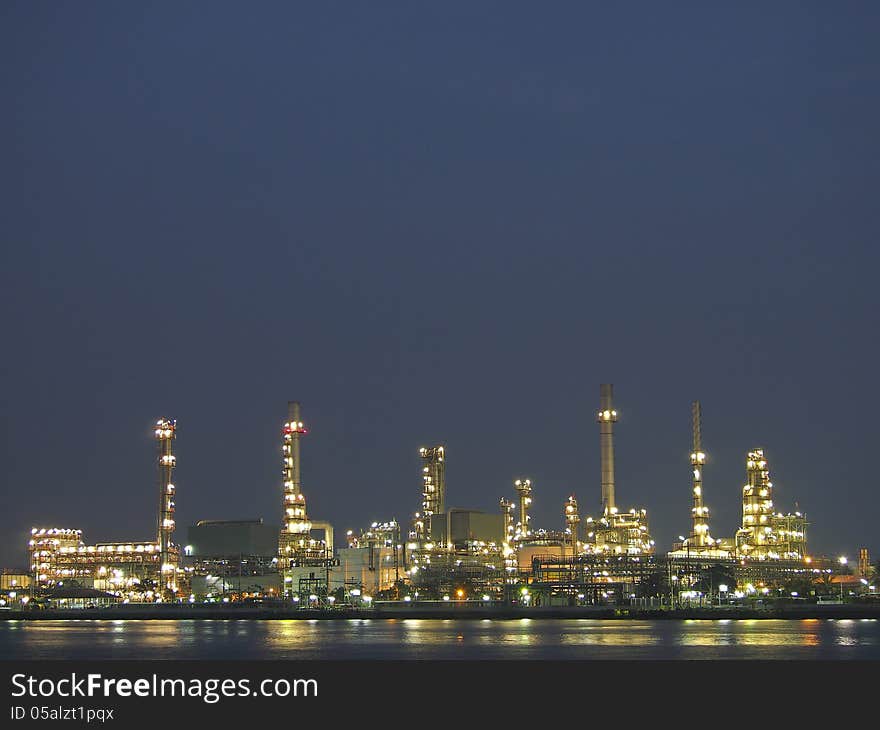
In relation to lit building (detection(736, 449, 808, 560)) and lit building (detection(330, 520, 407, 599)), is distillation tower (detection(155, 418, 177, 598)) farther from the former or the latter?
lit building (detection(736, 449, 808, 560))

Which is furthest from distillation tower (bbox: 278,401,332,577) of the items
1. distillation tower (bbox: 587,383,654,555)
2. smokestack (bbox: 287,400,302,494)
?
distillation tower (bbox: 587,383,654,555)

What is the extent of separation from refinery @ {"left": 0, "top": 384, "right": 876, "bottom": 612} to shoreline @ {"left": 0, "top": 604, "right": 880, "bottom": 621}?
178 inches

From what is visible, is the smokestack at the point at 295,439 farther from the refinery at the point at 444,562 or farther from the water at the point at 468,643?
the water at the point at 468,643

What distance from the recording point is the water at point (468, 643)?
5778cm

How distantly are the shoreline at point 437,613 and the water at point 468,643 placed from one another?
17306mm

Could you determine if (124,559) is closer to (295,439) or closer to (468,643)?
(295,439)

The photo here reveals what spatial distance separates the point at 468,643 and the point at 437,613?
176ft

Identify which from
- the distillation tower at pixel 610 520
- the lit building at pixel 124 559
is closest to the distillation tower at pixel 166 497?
the lit building at pixel 124 559

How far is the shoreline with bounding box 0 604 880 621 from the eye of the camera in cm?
11312

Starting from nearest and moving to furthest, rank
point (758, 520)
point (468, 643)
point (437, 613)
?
point (468, 643), point (437, 613), point (758, 520)

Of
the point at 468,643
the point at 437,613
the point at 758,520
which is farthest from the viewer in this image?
the point at 758,520

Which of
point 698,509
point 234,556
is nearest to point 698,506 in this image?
point 698,509

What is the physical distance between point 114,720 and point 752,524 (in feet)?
420

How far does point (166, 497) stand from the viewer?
A: 486 feet
